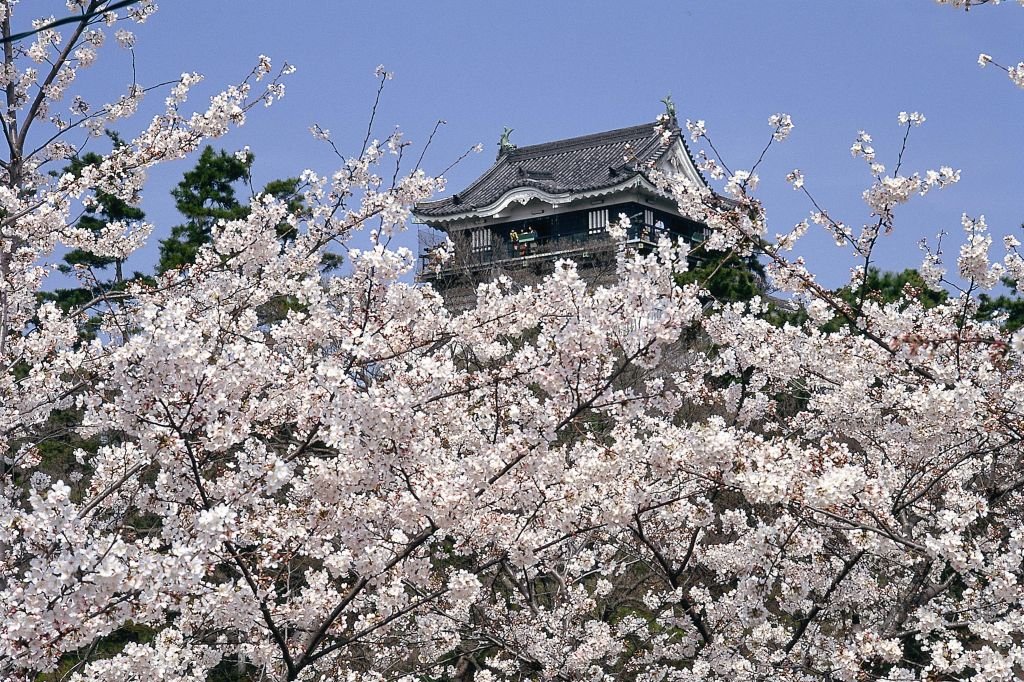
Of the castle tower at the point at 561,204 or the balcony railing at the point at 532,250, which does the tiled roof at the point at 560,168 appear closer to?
the castle tower at the point at 561,204

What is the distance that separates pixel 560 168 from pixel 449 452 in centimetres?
3005

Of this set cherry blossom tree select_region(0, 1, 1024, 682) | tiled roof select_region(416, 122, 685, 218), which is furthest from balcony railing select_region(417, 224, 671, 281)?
cherry blossom tree select_region(0, 1, 1024, 682)

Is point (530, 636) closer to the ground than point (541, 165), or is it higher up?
closer to the ground

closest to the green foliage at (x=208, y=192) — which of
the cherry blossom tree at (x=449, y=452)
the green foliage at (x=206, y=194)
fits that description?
the green foliage at (x=206, y=194)

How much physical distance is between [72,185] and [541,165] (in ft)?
97.9

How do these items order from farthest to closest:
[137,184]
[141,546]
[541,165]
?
[541,165], [137,184], [141,546]

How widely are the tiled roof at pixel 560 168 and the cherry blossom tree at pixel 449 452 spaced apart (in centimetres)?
2211

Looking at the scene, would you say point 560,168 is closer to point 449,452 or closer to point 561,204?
point 561,204

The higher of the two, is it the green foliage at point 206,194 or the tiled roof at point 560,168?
the tiled roof at point 560,168

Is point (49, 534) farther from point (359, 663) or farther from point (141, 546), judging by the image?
point (359, 663)

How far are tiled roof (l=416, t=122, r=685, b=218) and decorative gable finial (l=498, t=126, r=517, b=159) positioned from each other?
0.44ft

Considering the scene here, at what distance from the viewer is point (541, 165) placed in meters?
35.2

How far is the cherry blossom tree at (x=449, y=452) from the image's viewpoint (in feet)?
12.3

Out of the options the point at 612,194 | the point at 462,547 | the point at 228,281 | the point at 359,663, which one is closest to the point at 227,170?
A: the point at 612,194
